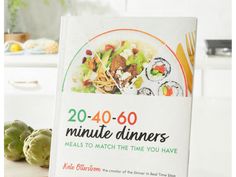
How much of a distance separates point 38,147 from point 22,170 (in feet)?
0.24

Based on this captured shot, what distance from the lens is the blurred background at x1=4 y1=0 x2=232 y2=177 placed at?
1768 mm

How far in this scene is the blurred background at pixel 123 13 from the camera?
1.77 m

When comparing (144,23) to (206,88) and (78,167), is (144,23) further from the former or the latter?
(206,88)

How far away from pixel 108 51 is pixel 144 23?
62mm

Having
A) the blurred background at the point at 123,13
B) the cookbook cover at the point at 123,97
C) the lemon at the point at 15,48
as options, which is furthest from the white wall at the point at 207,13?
the cookbook cover at the point at 123,97

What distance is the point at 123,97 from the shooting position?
0.57m

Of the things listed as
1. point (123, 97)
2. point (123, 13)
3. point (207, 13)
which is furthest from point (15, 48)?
point (123, 97)

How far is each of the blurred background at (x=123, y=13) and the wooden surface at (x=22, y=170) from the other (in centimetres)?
82

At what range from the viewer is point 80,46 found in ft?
1.91

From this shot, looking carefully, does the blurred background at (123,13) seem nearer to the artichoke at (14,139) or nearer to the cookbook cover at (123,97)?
the artichoke at (14,139)

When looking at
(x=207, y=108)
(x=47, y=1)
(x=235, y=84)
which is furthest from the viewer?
(x=47, y=1)

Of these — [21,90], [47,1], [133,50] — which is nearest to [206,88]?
[21,90]

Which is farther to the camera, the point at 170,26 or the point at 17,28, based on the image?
the point at 17,28

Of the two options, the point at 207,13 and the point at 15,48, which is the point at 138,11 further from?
the point at 15,48
